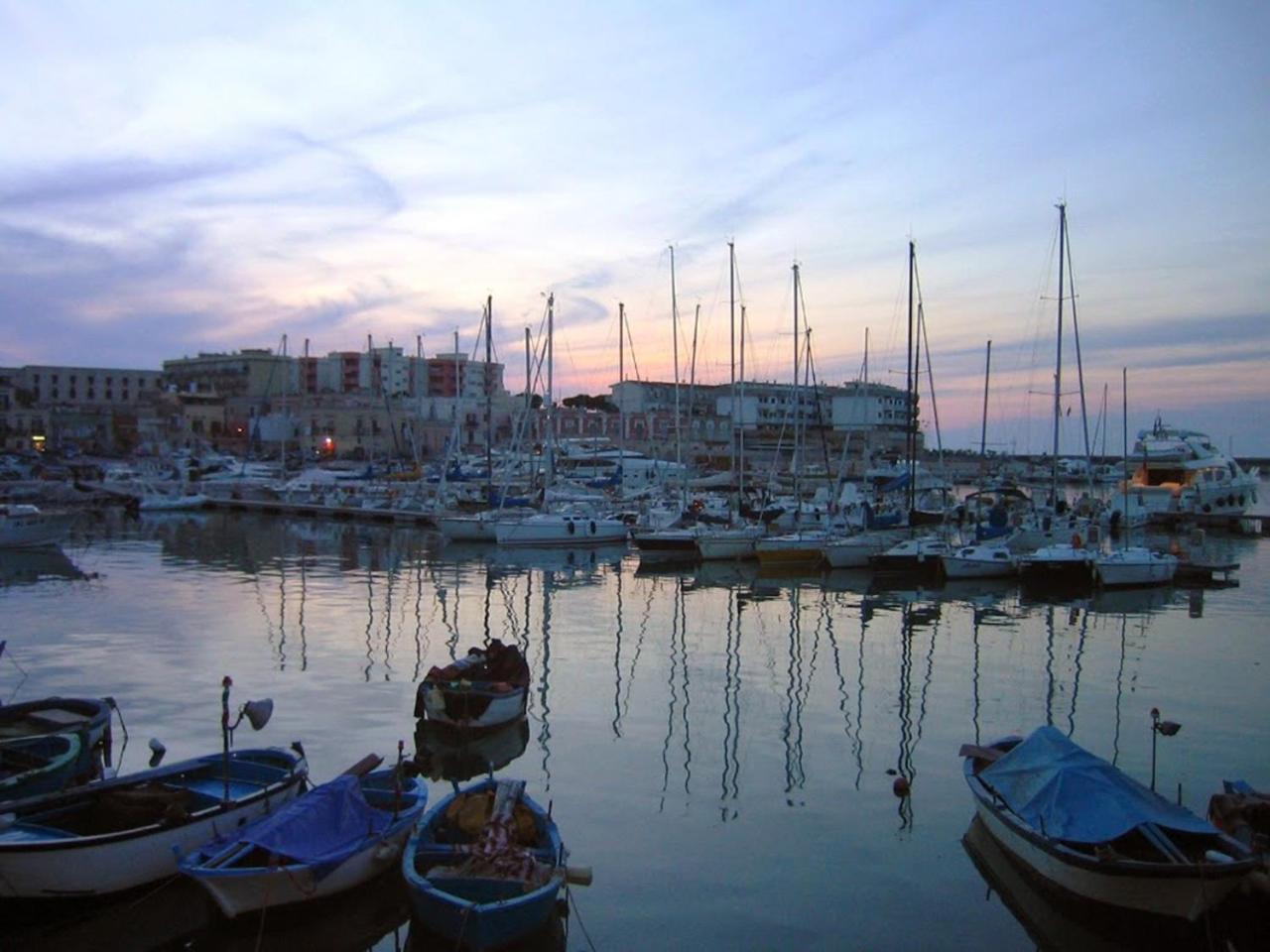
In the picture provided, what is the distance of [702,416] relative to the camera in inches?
5738

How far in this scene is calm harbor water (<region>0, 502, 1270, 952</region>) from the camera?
1224 centimetres

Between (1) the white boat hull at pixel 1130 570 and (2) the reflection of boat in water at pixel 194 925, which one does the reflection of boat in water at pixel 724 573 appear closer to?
(1) the white boat hull at pixel 1130 570

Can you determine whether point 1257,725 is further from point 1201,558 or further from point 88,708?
point 1201,558

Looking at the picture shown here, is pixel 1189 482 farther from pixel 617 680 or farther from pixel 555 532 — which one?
pixel 617 680

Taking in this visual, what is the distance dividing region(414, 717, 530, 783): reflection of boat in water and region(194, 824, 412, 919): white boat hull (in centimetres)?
478

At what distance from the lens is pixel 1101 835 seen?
12.1m

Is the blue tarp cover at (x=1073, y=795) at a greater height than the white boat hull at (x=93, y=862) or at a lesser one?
greater

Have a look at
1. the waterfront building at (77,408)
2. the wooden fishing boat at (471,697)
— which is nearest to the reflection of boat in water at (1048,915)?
the wooden fishing boat at (471,697)

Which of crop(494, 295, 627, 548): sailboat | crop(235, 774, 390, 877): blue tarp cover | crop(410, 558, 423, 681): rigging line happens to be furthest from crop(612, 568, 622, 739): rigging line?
crop(494, 295, 627, 548): sailboat

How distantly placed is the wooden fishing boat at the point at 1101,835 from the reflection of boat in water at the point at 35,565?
3512 centimetres

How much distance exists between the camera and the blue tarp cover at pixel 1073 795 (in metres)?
12.2

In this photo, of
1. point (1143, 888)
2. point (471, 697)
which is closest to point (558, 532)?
point (471, 697)

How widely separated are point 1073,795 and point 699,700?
31.7 feet

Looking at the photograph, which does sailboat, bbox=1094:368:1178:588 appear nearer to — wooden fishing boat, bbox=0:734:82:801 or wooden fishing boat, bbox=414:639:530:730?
wooden fishing boat, bbox=414:639:530:730
